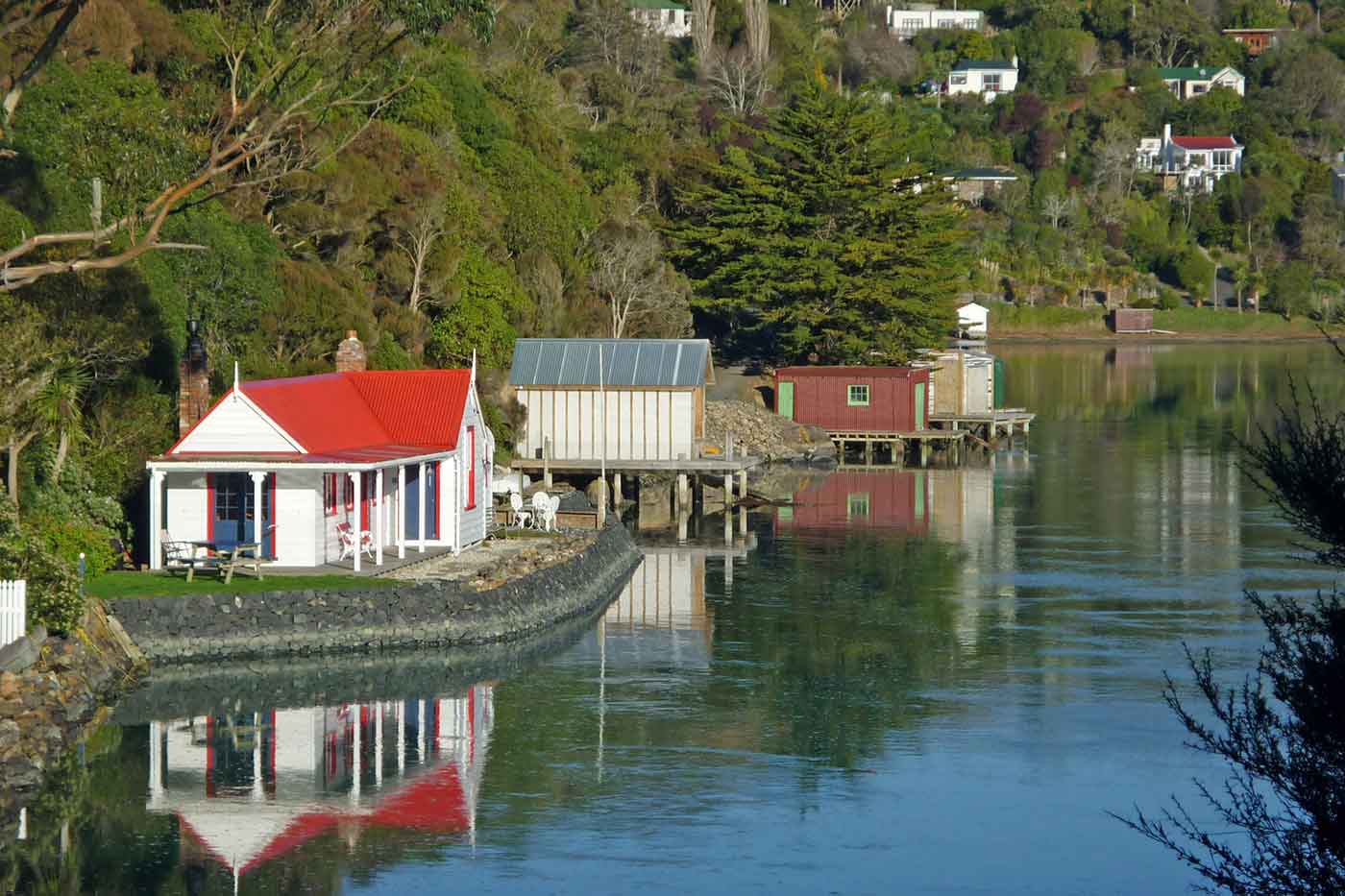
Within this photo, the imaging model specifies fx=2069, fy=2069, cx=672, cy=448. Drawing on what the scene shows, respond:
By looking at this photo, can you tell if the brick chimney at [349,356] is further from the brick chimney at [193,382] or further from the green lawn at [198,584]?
the green lawn at [198,584]

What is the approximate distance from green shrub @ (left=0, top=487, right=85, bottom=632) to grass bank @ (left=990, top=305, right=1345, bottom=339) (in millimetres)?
143299

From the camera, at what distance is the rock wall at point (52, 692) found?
99.5 feet

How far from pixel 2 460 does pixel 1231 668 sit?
24743 mm

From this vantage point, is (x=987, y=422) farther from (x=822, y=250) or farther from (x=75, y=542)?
(x=75, y=542)

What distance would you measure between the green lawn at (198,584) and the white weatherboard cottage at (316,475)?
1024mm

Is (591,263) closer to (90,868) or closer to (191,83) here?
(191,83)

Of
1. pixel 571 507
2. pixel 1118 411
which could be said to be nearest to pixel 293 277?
pixel 571 507

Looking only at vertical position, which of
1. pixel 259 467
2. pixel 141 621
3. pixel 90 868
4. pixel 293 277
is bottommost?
pixel 90 868

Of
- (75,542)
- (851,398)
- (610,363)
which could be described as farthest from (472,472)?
(851,398)

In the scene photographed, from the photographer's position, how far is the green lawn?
38750 millimetres

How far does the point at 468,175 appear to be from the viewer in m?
80.7

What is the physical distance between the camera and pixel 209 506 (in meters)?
42.1

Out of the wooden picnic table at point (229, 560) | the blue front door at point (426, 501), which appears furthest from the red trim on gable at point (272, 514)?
the blue front door at point (426, 501)

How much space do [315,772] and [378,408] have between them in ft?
55.7
